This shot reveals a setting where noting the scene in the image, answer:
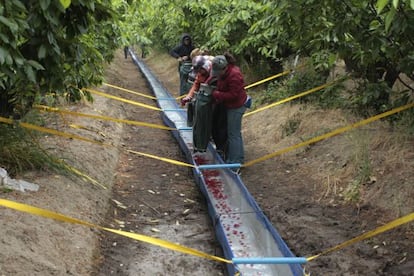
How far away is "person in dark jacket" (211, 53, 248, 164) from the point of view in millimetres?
6457

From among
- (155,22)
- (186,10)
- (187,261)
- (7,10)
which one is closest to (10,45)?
(7,10)

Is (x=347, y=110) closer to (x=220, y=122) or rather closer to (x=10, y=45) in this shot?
(x=220, y=122)

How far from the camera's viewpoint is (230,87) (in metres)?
6.50

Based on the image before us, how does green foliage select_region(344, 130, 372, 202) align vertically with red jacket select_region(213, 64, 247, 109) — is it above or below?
below

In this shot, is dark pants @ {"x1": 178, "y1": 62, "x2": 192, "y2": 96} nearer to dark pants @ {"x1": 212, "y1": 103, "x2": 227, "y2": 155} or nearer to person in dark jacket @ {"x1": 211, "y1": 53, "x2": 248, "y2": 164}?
dark pants @ {"x1": 212, "y1": 103, "x2": 227, "y2": 155}

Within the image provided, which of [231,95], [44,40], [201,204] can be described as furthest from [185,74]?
[44,40]

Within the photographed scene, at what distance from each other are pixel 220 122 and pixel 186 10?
24.4 ft

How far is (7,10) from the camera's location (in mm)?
2508

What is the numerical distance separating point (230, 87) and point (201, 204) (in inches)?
65.2

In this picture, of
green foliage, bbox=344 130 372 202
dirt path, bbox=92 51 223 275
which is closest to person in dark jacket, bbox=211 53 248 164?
dirt path, bbox=92 51 223 275

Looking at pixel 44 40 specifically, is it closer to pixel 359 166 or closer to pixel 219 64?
pixel 219 64

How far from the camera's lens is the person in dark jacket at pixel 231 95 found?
21.2ft

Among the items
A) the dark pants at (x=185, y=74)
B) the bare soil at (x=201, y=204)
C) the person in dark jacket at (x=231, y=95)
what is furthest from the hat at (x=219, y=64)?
the dark pants at (x=185, y=74)

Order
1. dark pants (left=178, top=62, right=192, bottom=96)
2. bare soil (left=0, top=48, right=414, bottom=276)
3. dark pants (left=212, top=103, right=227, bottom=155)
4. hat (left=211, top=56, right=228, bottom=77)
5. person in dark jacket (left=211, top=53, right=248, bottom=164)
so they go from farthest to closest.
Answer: dark pants (left=178, top=62, right=192, bottom=96)
dark pants (left=212, top=103, right=227, bottom=155)
person in dark jacket (left=211, top=53, right=248, bottom=164)
hat (left=211, top=56, right=228, bottom=77)
bare soil (left=0, top=48, right=414, bottom=276)
